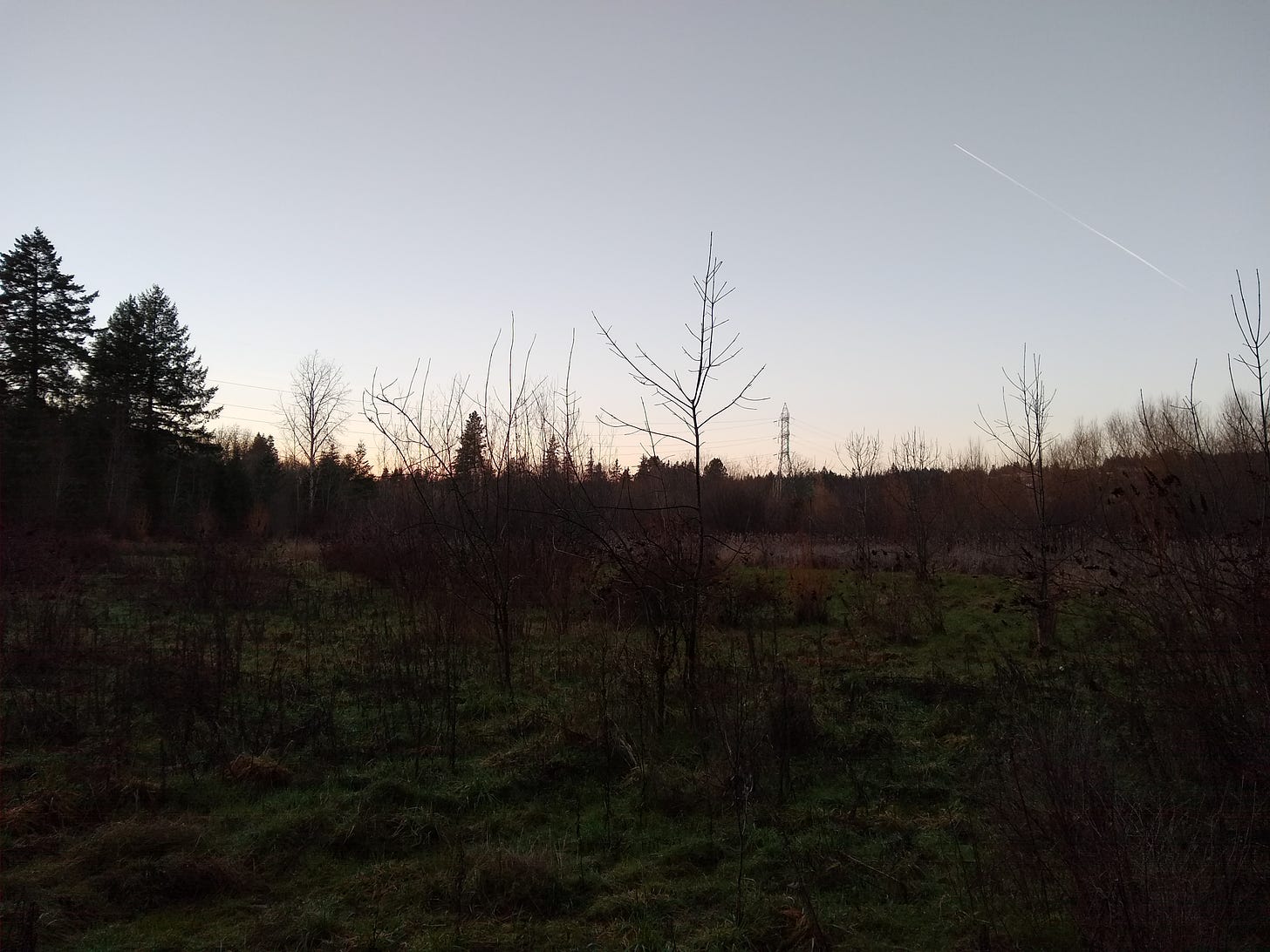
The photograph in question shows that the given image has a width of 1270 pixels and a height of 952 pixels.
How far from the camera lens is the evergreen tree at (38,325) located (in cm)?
2981

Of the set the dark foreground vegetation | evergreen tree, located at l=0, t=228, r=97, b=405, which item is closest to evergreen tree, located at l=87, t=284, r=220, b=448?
evergreen tree, located at l=0, t=228, r=97, b=405

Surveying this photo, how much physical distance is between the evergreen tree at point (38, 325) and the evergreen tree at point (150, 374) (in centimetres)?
120

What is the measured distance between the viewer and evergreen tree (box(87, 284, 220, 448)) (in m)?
33.4

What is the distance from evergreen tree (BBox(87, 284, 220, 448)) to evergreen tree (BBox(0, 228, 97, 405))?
1.20 meters

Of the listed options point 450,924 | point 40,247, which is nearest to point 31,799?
point 450,924

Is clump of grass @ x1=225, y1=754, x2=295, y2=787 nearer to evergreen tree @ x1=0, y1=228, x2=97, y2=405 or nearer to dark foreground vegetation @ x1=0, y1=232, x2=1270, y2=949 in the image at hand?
dark foreground vegetation @ x1=0, y1=232, x2=1270, y2=949

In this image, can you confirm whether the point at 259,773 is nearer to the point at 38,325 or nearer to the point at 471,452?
the point at 471,452

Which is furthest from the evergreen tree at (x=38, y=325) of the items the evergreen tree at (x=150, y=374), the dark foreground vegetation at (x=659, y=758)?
the dark foreground vegetation at (x=659, y=758)

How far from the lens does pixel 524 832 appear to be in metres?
4.54

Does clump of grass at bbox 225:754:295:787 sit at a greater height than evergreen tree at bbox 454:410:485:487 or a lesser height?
lesser

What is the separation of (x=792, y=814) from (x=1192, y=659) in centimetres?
260

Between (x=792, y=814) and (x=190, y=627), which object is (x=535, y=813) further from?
(x=190, y=627)

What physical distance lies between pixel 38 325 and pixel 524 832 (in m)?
36.6

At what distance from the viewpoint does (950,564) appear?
1734cm
